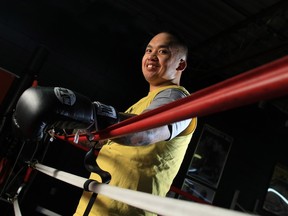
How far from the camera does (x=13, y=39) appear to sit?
4863 millimetres

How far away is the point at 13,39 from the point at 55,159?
1923 mm

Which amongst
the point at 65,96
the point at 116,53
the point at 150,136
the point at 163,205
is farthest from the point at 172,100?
the point at 116,53

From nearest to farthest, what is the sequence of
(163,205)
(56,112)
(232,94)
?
(232,94) → (163,205) → (56,112)

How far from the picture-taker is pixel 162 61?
135 cm

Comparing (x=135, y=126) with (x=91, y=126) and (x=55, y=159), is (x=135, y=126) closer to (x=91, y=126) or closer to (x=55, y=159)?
(x=91, y=126)

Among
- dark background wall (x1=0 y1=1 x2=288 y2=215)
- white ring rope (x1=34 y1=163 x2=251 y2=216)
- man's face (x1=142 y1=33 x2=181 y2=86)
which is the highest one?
dark background wall (x1=0 y1=1 x2=288 y2=215)

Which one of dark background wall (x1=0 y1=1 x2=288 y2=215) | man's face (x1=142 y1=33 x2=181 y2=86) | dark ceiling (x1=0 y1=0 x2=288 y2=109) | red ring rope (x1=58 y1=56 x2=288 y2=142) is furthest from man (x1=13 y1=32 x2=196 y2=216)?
dark ceiling (x1=0 y1=0 x2=288 y2=109)

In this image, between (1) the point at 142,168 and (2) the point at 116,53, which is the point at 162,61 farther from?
(2) the point at 116,53

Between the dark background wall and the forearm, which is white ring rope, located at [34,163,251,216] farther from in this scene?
the dark background wall

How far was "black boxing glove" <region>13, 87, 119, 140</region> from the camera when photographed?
2.96 ft

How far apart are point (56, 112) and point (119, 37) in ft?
15.9

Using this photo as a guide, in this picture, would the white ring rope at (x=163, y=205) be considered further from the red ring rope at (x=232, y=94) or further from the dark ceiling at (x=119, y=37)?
the dark ceiling at (x=119, y=37)

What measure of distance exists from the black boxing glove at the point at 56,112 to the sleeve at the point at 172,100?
0.14 meters

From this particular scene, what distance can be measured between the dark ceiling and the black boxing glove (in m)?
3.69
